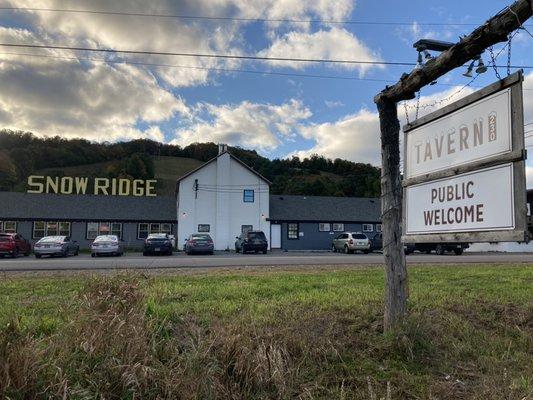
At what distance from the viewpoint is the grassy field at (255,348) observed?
4043mm

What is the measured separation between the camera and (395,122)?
21.3ft

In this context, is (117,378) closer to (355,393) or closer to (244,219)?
(355,393)

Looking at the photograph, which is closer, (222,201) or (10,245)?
(10,245)

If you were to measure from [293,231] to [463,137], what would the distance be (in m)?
42.5

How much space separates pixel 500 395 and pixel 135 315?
12.4ft

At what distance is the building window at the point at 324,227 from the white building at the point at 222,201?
559 cm

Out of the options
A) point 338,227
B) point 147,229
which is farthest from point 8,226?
point 338,227

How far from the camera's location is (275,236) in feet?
153

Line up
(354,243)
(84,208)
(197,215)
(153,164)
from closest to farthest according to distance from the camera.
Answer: (354,243)
(197,215)
(84,208)
(153,164)

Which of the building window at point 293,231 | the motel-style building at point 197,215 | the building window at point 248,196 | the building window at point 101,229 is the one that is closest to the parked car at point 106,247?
the motel-style building at point 197,215

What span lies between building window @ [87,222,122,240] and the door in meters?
14.4

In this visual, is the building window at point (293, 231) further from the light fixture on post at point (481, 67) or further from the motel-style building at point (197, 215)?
the light fixture on post at point (481, 67)

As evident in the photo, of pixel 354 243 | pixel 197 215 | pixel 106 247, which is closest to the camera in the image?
pixel 106 247

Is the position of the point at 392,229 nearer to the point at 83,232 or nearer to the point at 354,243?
the point at 354,243
